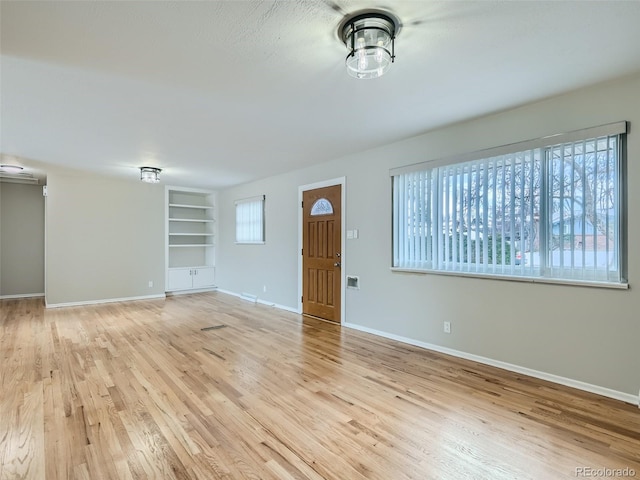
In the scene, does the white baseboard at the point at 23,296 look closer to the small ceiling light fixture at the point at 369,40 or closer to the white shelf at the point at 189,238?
the white shelf at the point at 189,238

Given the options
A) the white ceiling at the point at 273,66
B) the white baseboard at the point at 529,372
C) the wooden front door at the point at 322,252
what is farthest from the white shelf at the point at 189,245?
the white baseboard at the point at 529,372

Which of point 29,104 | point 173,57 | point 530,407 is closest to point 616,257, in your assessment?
point 530,407

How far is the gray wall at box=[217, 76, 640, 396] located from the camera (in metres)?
2.50

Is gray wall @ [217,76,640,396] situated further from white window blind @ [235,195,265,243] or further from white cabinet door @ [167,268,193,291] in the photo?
white cabinet door @ [167,268,193,291]

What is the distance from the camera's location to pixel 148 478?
5.51ft

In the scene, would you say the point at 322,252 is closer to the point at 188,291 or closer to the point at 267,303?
the point at 267,303

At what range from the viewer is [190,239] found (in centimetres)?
811

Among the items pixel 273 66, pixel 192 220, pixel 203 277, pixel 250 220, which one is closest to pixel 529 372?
pixel 273 66

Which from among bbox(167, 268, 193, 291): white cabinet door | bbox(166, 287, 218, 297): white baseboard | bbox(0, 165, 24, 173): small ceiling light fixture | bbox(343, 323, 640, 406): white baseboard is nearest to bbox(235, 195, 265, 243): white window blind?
bbox(167, 268, 193, 291): white cabinet door

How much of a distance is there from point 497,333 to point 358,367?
139 centimetres

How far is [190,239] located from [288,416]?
665cm

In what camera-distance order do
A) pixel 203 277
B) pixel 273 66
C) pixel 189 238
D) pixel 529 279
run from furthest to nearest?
pixel 189 238
pixel 203 277
pixel 529 279
pixel 273 66

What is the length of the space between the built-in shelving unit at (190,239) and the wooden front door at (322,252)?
11.4ft

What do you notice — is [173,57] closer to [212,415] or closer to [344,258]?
[212,415]
